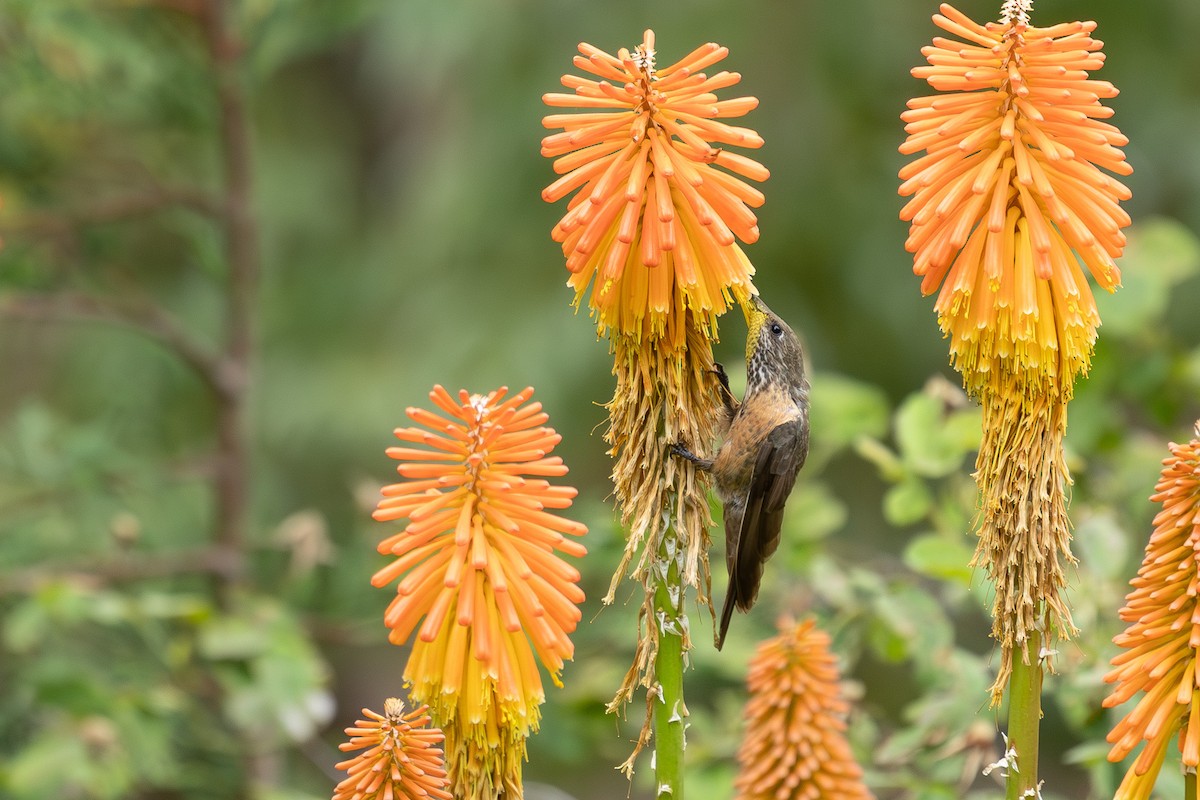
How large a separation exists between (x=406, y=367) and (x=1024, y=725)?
29.9 feet

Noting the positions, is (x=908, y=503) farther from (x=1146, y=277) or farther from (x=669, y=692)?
(x=669, y=692)

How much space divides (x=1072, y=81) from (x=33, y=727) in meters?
4.43

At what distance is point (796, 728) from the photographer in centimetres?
240

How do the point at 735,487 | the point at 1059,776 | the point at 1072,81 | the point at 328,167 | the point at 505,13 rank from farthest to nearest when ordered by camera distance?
the point at 328,167, the point at 505,13, the point at 1059,776, the point at 735,487, the point at 1072,81

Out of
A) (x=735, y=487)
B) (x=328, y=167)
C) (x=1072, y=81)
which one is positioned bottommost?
(x=735, y=487)

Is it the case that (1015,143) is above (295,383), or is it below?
below

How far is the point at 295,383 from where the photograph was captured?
11.5m

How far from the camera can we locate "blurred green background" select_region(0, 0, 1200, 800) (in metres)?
3.91

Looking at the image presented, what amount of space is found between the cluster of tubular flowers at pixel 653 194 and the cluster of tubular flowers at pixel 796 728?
27.3 inches

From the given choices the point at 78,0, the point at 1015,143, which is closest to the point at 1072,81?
the point at 1015,143

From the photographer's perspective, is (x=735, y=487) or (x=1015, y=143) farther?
(x=735, y=487)

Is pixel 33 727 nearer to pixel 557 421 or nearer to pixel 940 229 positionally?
pixel 940 229

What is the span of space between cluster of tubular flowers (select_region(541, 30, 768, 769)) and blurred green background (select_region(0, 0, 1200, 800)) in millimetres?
264

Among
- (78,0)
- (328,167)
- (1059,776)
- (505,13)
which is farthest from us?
(328,167)
